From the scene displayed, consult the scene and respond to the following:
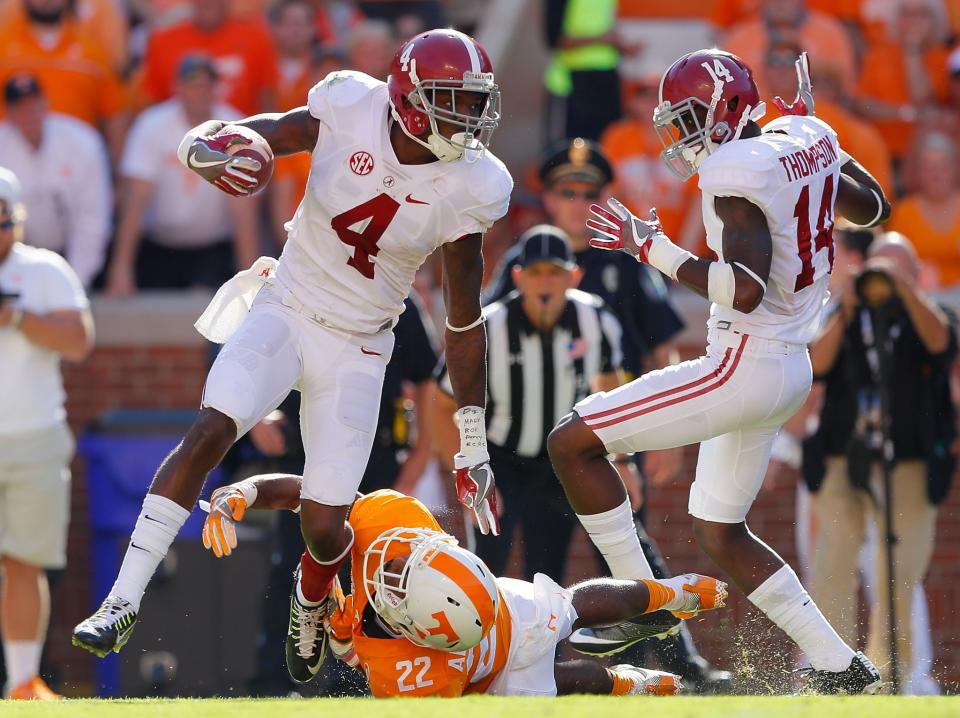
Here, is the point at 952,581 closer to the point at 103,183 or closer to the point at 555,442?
the point at 555,442

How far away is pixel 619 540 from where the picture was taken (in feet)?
18.4

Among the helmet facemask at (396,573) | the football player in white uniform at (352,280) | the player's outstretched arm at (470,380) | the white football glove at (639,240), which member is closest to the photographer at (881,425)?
the white football glove at (639,240)

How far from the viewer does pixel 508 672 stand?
5148 mm

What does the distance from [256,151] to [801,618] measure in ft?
7.75

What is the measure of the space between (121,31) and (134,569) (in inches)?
207

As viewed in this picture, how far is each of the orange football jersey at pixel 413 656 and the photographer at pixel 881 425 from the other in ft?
7.86

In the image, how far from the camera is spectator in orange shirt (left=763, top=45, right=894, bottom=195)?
8195 millimetres

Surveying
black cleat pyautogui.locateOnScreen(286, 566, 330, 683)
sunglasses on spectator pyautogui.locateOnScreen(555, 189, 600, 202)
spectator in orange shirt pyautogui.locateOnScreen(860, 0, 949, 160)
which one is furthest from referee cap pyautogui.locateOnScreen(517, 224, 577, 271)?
spectator in orange shirt pyautogui.locateOnScreen(860, 0, 949, 160)

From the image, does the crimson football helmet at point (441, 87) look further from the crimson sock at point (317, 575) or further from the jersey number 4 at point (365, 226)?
the crimson sock at point (317, 575)

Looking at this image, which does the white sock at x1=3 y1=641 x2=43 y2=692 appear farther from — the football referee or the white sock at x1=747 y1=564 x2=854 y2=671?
the white sock at x1=747 y1=564 x2=854 y2=671

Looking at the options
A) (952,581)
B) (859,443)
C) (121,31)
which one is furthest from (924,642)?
(121,31)

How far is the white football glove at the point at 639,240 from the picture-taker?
5.27m

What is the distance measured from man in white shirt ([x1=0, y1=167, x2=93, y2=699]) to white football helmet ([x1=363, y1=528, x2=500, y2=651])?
2.95m

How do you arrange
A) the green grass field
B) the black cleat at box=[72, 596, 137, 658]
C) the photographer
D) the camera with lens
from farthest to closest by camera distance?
the photographer < the camera with lens < the black cleat at box=[72, 596, 137, 658] < the green grass field
